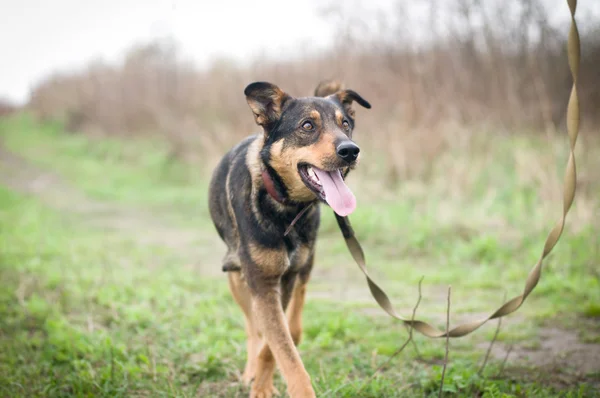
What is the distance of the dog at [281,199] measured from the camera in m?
3.24

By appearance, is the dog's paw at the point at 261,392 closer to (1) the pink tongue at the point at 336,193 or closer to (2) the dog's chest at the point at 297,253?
(2) the dog's chest at the point at 297,253

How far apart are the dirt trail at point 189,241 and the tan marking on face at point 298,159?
165 centimetres

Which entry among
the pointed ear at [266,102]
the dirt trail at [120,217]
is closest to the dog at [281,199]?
the pointed ear at [266,102]

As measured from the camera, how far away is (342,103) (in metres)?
3.93

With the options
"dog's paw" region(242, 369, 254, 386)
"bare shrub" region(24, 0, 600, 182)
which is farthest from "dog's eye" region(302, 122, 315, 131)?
"bare shrub" region(24, 0, 600, 182)

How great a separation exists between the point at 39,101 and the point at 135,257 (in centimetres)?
2499

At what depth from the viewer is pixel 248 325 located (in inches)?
159

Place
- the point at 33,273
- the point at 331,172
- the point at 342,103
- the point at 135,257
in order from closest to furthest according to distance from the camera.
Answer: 1. the point at 331,172
2. the point at 342,103
3. the point at 33,273
4. the point at 135,257

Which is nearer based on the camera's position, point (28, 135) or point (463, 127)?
point (463, 127)

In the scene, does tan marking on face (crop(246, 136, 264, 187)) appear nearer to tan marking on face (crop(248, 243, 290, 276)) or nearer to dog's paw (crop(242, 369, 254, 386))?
tan marking on face (crop(248, 243, 290, 276))

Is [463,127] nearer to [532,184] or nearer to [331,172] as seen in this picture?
[532,184]

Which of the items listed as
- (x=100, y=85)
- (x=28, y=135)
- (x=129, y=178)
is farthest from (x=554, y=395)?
(x=28, y=135)

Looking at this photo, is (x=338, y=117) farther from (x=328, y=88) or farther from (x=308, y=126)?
(x=328, y=88)

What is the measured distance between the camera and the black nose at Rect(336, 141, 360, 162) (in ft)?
10.5
